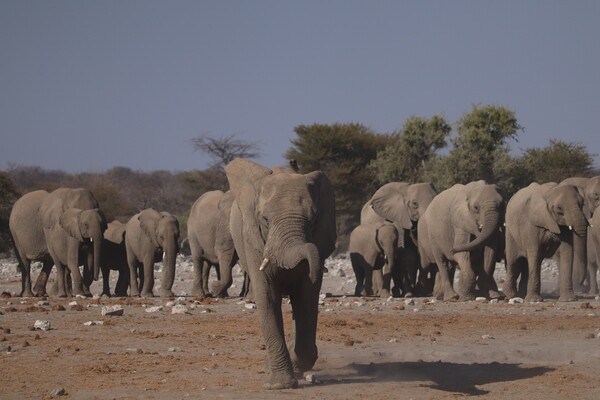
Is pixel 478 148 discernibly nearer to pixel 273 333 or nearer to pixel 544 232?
pixel 544 232

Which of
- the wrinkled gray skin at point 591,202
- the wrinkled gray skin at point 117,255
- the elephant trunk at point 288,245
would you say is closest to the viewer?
the elephant trunk at point 288,245

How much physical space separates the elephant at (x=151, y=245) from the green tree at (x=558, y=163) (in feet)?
76.4

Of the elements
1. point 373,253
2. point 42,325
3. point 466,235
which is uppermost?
point 466,235

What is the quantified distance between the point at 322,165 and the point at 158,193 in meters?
25.2

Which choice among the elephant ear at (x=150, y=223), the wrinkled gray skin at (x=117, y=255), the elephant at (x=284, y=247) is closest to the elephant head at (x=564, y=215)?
the elephant ear at (x=150, y=223)

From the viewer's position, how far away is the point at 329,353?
1443 centimetres

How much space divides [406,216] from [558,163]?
21.7m

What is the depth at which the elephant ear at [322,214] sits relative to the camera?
11539mm

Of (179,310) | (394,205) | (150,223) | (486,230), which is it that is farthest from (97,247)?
(486,230)

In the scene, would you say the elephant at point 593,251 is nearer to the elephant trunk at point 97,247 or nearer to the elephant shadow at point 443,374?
the elephant trunk at point 97,247

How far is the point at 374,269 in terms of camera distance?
2819 centimetres

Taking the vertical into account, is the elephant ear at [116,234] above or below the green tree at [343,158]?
below

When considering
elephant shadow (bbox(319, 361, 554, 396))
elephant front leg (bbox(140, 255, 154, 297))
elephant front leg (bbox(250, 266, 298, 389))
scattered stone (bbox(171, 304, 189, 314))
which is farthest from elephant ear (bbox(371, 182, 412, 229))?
elephant front leg (bbox(250, 266, 298, 389))

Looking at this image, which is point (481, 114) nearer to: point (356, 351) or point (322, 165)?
point (322, 165)
